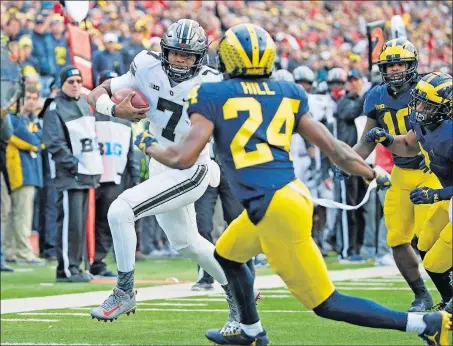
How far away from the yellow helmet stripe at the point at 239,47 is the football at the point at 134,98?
1.56 metres

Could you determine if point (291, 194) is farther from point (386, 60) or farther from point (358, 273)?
point (358, 273)

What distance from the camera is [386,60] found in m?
9.18

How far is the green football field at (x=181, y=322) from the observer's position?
7.99 metres

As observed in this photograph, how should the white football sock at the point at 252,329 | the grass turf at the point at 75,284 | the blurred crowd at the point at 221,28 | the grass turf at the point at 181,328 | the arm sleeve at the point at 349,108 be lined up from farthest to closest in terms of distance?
the blurred crowd at the point at 221,28
the arm sleeve at the point at 349,108
the grass turf at the point at 75,284
the grass turf at the point at 181,328
the white football sock at the point at 252,329

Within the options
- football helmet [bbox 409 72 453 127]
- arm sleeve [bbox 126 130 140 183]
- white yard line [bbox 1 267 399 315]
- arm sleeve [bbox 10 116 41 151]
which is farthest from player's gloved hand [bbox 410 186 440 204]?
arm sleeve [bbox 10 116 41 151]

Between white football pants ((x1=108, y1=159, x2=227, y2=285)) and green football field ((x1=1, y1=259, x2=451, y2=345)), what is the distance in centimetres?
57

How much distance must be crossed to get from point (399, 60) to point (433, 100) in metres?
1.43

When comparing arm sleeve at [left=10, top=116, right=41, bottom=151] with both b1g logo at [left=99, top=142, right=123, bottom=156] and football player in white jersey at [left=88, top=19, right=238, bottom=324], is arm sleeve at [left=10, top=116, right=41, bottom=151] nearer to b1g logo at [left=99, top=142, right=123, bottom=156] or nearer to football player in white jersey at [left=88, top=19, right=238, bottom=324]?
b1g logo at [left=99, top=142, right=123, bottom=156]

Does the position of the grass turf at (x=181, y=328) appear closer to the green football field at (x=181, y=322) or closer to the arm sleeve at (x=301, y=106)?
the green football field at (x=181, y=322)

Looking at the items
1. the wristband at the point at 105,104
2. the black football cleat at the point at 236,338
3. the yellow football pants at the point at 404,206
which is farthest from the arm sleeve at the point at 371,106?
the black football cleat at the point at 236,338

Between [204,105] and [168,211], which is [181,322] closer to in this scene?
[168,211]

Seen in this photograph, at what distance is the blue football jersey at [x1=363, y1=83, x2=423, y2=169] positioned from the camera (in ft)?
30.2

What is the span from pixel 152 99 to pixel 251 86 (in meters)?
1.87

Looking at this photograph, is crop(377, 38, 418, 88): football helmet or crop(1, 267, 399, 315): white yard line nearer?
crop(377, 38, 418, 88): football helmet
